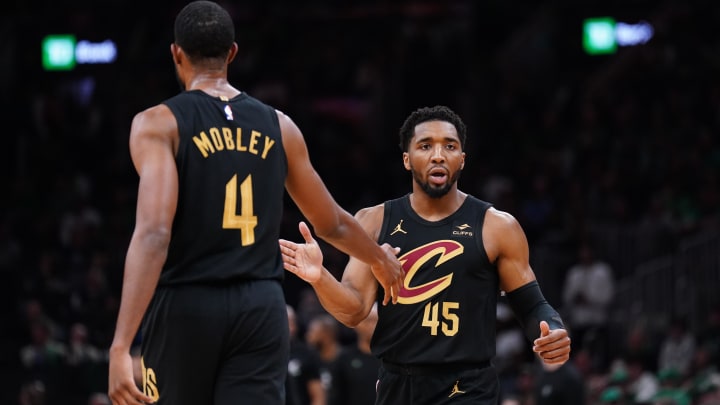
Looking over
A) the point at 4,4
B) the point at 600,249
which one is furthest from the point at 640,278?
the point at 4,4

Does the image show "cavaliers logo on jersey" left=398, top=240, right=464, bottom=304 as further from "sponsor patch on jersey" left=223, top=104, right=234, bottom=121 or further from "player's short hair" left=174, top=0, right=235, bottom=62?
"player's short hair" left=174, top=0, right=235, bottom=62

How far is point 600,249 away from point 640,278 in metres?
0.88

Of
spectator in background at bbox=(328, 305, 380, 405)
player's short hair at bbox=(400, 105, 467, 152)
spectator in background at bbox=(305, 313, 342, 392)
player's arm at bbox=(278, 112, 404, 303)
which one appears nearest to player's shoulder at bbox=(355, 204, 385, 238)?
player's short hair at bbox=(400, 105, 467, 152)

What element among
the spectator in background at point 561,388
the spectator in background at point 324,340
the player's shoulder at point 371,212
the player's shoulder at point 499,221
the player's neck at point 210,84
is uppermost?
the player's neck at point 210,84

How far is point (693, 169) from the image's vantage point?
18.8 metres

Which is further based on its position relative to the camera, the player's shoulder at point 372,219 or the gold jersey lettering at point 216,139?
the player's shoulder at point 372,219

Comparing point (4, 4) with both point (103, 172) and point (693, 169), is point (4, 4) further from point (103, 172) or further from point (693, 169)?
point (693, 169)

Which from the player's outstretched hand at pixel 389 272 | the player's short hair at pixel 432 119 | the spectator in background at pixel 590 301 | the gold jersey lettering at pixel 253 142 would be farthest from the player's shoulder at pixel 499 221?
the spectator in background at pixel 590 301

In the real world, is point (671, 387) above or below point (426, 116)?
below

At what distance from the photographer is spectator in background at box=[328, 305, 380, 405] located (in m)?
13.2

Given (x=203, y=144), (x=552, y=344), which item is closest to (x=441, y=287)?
(x=552, y=344)

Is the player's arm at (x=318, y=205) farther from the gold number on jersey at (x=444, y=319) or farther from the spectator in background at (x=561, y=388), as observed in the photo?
the spectator in background at (x=561, y=388)

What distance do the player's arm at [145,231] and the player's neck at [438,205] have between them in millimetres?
2653

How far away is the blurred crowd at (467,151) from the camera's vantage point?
17219 mm
